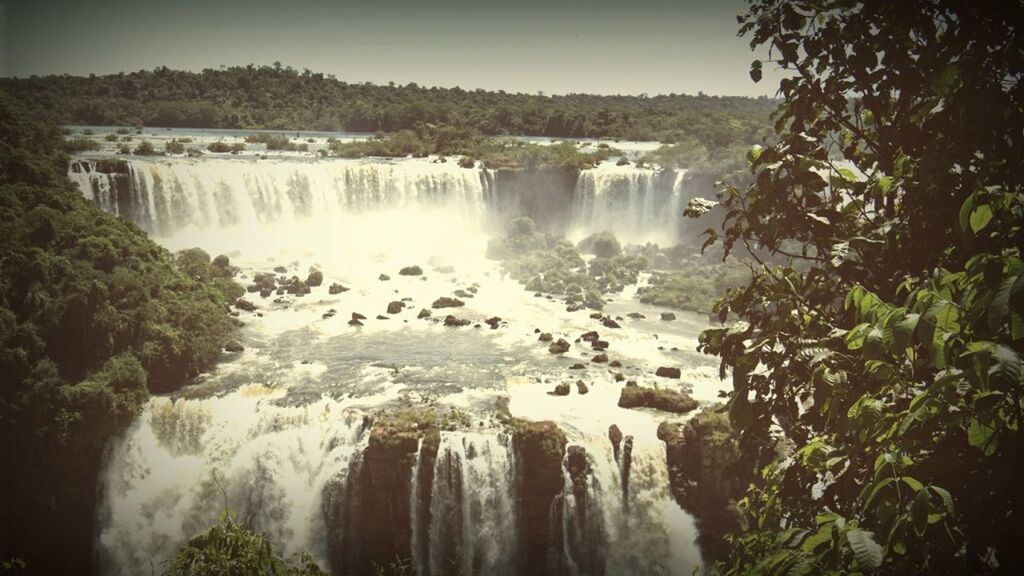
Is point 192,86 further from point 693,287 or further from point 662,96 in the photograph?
point 662,96

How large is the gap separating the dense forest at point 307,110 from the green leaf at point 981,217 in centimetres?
4644

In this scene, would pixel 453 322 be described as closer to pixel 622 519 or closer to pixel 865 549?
pixel 622 519

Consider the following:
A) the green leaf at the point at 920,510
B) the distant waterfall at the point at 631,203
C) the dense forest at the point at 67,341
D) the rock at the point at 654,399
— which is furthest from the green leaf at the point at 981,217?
the distant waterfall at the point at 631,203

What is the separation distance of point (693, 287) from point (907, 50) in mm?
27555

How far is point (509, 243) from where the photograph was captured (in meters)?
37.8

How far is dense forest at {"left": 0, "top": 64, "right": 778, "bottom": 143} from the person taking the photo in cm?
5003

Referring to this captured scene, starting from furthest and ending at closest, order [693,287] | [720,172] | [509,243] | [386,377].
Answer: [720,172]
[509,243]
[693,287]
[386,377]

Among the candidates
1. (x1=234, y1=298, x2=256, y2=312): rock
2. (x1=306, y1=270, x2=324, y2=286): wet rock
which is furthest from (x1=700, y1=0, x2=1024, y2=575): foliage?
(x1=306, y1=270, x2=324, y2=286): wet rock

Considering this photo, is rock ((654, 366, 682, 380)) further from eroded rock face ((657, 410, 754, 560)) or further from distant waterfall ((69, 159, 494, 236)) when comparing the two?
distant waterfall ((69, 159, 494, 236))

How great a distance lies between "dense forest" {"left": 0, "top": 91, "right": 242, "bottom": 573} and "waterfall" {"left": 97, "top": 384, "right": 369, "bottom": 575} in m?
0.72

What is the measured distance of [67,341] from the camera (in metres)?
17.1

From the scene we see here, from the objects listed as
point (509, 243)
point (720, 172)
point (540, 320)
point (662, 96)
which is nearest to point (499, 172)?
point (509, 243)

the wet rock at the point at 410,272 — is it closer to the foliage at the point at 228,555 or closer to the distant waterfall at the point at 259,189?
the distant waterfall at the point at 259,189

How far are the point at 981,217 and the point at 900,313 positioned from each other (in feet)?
2.09
